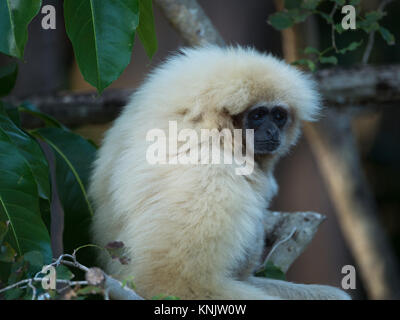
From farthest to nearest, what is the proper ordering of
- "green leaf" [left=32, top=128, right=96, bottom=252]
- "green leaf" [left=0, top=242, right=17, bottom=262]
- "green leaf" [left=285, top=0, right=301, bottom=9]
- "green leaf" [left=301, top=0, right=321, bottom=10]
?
"green leaf" [left=285, top=0, right=301, bottom=9] → "green leaf" [left=301, top=0, right=321, bottom=10] → "green leaf" [left=32, top=128, right=96, bottom=252] → "green leaf" [left=0, top=242, right=17, bottom=262]

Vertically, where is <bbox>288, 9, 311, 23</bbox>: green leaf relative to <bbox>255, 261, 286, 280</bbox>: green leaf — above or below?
above

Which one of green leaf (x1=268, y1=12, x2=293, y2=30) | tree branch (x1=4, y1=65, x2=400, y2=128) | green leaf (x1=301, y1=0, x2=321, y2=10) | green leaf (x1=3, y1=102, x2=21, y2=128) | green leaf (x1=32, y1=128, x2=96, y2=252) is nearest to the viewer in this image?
green leaf (x1=32, y1=128, x2=96, y2=252)

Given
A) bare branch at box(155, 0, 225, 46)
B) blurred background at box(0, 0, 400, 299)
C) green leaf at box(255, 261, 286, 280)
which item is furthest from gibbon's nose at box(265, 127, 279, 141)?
blurred background at box(0, 0, 400, 299)

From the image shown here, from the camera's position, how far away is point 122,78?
26.2 feet

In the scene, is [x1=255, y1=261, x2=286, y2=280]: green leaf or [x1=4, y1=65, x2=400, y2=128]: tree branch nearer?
[x1=255, y1=261, x2=286, y2=280]: green leaf

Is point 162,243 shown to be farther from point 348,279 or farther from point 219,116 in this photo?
point 348,279

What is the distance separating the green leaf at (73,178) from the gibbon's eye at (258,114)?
123 cm

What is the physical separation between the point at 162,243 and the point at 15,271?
2.55 ft

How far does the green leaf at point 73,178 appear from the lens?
12.3 ft

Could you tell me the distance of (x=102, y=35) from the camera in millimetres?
3031

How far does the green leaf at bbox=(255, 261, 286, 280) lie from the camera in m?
3.77

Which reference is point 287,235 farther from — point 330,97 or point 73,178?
point 330,97

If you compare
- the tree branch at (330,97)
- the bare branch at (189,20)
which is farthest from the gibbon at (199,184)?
the tree branch at (330,97)

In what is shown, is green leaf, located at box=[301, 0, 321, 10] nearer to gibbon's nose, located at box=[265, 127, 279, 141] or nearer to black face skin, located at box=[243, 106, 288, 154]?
black face skin, located at box=[243, 106, 288, 154]
